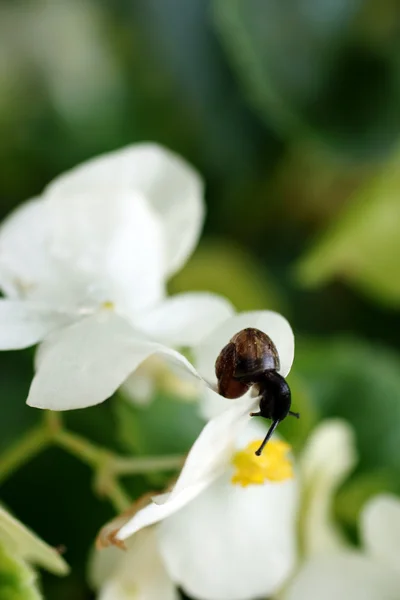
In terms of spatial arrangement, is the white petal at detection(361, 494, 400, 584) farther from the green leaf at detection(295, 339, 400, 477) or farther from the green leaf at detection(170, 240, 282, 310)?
the green leaf at detection(170, 240, 282, 310)

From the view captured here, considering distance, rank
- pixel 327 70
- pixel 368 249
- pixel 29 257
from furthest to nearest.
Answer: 1. pixel 327 70
2. pixel 368 249
3. pixel 29 257

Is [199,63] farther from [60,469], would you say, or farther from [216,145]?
[60,469]

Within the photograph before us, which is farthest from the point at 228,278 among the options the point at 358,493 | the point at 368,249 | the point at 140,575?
the point at 140,575

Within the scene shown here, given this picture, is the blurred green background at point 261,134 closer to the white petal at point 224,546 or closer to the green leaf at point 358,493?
the green leaf at point 358,493

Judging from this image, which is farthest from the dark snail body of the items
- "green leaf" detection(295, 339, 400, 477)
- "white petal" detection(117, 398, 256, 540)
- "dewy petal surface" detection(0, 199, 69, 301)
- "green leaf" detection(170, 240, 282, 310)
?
"green leaf" detection(170, 240, 282, 310)

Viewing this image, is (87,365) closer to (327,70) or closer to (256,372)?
(256,372)

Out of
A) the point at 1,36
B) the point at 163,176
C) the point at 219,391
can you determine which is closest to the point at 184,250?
the point at 163,176
